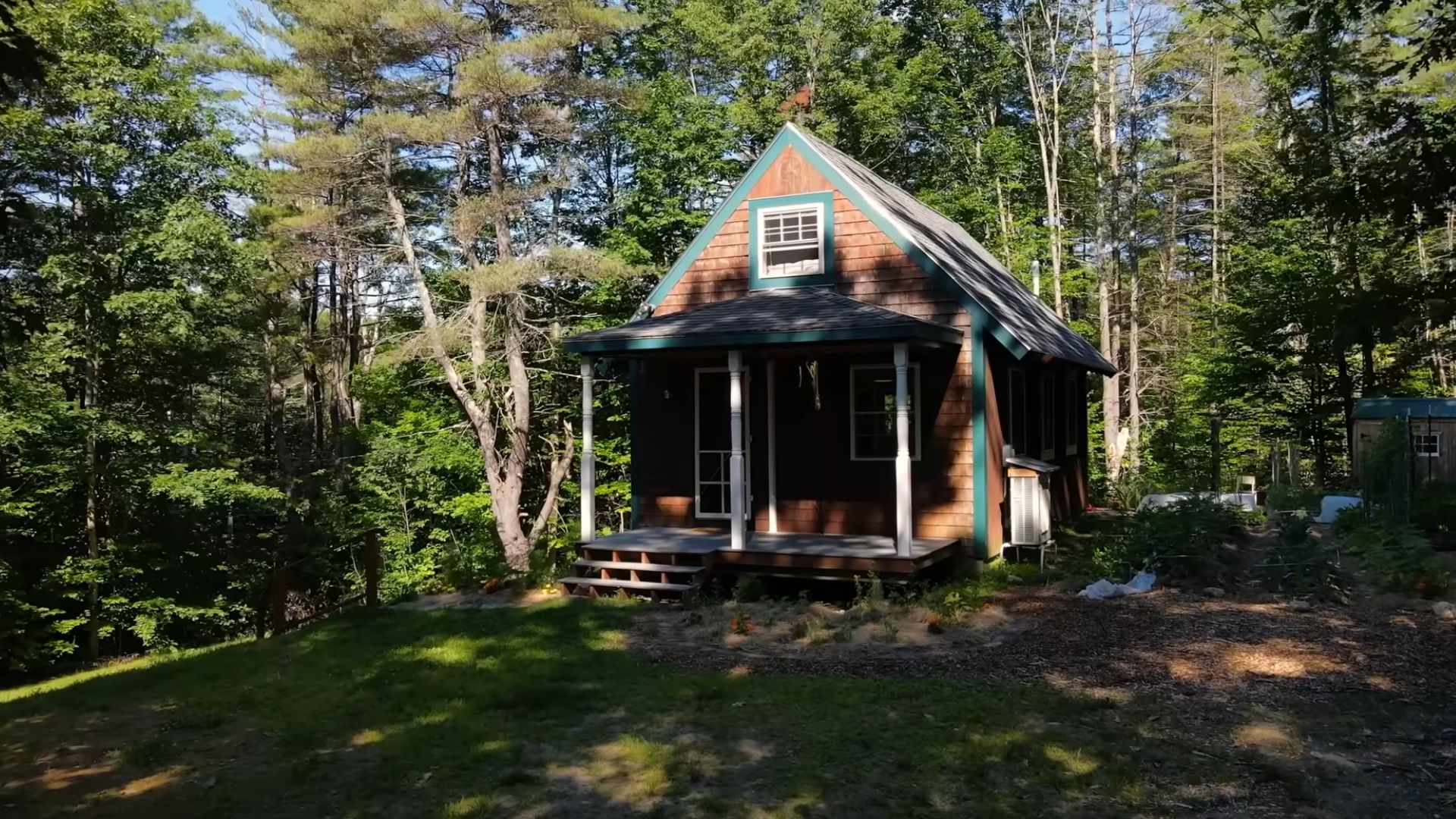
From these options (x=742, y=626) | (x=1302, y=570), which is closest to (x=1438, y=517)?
(x=1302, y=570)

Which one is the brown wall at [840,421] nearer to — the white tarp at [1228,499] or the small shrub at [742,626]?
the small shrub at [742,626]

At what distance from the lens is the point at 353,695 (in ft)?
22.8

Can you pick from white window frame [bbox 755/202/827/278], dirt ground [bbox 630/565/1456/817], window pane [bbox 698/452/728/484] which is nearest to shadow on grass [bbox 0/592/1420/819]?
dirt ground [bbox 630/565/1456/817]

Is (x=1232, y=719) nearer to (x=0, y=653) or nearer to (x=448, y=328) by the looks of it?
(x=448, y=328)

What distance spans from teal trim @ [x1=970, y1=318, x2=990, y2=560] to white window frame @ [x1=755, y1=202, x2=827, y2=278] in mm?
2319

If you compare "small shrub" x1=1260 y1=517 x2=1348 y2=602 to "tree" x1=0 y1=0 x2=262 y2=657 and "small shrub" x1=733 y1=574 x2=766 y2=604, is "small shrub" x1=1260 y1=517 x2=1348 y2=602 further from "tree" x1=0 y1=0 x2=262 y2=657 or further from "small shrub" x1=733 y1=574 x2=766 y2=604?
"tree" x1=0 y1=0 x2=262 y2=657

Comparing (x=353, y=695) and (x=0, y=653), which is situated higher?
(x=353, y=695)

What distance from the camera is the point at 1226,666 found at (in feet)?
22.0

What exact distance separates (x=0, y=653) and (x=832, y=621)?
15092 mm

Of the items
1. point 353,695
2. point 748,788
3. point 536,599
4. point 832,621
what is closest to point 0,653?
point 536,599

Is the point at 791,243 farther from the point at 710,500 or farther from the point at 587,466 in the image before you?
the point at 587,466

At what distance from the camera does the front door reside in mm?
12766

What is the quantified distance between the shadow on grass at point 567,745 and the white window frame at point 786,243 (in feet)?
21.6

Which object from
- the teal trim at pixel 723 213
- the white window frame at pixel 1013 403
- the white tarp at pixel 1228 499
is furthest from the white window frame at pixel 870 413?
the white tarp at pixel 1228 499
